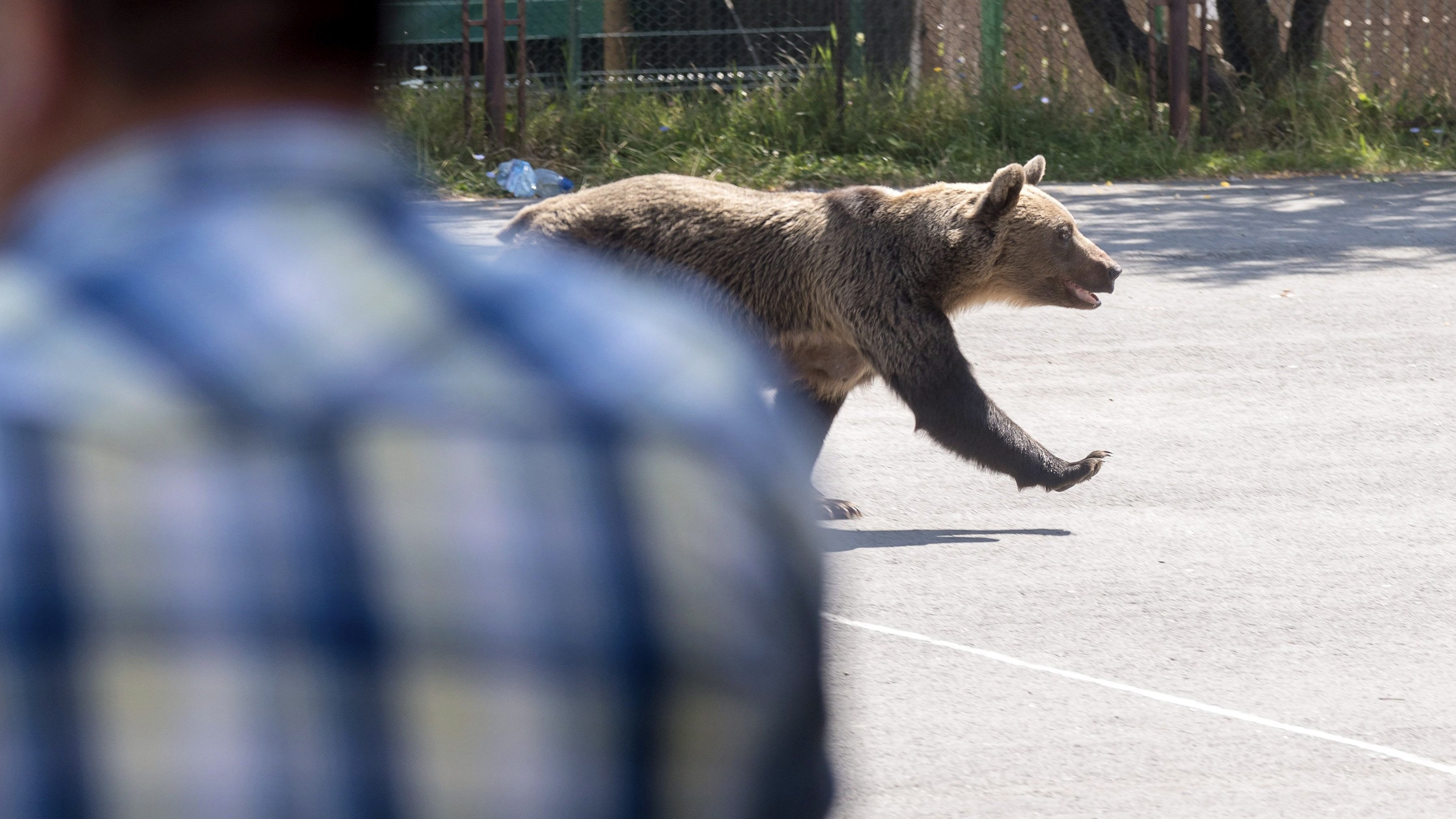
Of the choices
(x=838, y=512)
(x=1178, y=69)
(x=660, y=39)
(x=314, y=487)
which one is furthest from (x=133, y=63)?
(x=660, y=39)

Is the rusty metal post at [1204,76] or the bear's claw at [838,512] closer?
the bear's claw at [838,512]

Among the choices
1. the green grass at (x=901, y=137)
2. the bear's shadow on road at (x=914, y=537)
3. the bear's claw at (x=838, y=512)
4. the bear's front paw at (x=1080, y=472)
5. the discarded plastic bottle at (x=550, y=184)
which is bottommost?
the bear's shadow on road at (x=914, y=537)

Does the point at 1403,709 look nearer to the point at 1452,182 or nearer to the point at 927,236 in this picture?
the point at 927,236

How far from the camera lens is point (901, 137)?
1480 centimetres

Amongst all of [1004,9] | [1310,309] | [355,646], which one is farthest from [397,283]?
[1004,9]

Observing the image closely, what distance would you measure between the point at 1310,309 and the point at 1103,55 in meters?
6.47

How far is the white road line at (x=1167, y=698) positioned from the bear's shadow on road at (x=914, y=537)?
91 cm

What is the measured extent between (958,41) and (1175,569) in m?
11.9

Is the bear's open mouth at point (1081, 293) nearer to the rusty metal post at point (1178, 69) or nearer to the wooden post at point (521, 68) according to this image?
the wooden post at point (521, 68)

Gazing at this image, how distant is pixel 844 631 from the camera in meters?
5.03

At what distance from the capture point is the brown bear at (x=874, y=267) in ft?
20.6

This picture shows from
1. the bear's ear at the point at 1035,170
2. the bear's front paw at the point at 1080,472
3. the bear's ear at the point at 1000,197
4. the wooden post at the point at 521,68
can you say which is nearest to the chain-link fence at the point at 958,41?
the wooden post at the point at 521,68

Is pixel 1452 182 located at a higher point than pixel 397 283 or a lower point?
lower

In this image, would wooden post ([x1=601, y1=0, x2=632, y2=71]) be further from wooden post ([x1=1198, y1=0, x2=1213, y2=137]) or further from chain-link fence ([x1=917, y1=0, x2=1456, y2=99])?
wooden post ([x1=1198, y1=0, x2=1213, y2=137])
